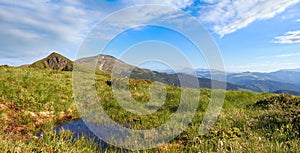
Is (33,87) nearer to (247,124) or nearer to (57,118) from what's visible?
(57,118)

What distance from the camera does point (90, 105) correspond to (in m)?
14.3

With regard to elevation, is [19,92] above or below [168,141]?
above

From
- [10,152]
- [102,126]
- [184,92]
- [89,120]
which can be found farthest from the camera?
[184,92]

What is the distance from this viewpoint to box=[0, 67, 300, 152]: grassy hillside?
20.7ft

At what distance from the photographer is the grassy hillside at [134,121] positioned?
632cm

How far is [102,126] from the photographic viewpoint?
417 inches

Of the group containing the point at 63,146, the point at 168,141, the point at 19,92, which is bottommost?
the point at 168,141

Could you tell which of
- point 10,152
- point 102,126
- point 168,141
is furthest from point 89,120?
point 10,152

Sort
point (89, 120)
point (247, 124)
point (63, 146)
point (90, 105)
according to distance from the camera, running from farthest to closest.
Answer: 1. point (90, 105)
2. point (89, 120)
3. point (247, 124)
4. point (63, 146)

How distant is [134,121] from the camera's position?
11453 millimetres

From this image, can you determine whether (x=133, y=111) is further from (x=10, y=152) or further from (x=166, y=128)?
(x=10, y=152)

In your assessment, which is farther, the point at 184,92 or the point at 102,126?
the point at 184,92

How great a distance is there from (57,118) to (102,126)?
2915 mm

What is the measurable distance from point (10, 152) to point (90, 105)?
980 centimetres
